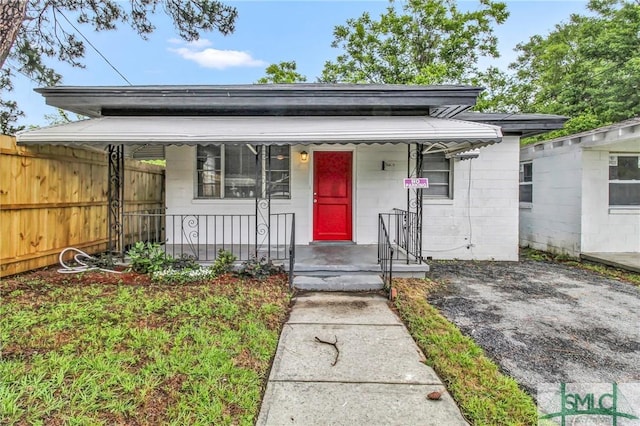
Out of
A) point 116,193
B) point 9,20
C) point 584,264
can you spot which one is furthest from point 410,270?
point 9,20

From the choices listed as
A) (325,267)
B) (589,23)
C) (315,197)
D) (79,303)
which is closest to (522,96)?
(589,23)

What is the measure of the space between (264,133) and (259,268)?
2242mm

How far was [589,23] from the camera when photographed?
16.2 m

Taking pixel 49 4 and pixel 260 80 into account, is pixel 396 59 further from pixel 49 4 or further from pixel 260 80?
pixel 49 4

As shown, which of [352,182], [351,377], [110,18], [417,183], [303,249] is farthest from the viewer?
[352,182]

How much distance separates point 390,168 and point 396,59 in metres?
13.3

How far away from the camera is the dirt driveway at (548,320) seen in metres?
3.03

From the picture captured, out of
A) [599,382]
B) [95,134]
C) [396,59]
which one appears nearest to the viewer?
[599,382]

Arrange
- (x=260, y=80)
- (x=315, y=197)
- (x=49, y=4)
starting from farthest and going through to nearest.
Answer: (x=260, y=80), (x=315, y=197), (x=49, y=4)

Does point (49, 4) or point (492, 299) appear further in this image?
point (49, 4)

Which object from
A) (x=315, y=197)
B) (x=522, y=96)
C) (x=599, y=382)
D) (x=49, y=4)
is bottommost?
(x=599, y=382)

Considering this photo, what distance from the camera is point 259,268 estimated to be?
18.7 ft

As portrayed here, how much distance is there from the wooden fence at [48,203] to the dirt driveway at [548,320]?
21.4 feet

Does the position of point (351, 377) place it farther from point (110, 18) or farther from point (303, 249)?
point (110, 18)
